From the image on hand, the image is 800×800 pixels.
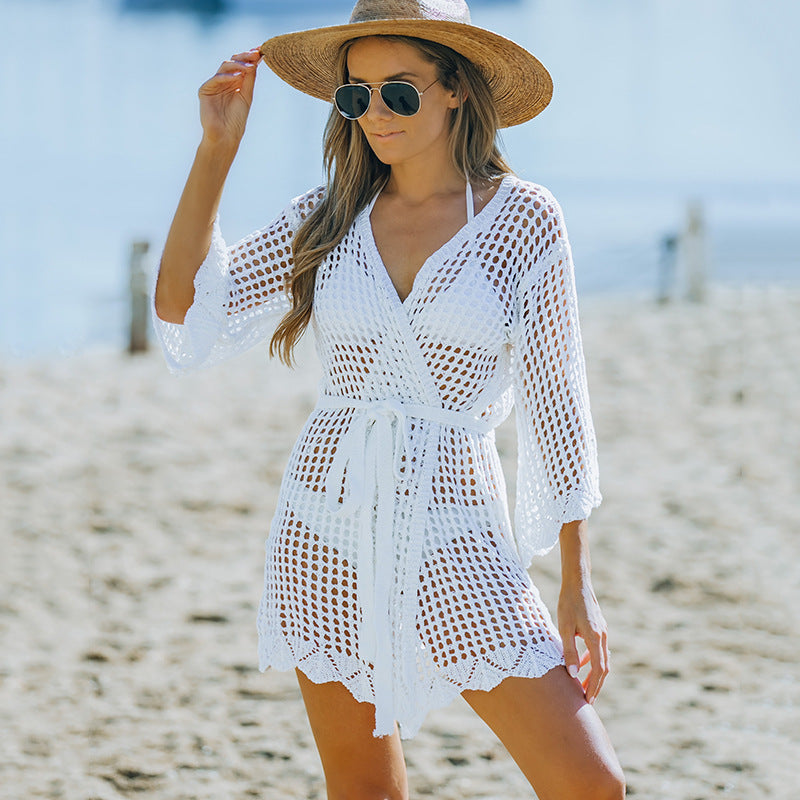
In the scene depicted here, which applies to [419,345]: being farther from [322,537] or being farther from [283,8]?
[283,8]

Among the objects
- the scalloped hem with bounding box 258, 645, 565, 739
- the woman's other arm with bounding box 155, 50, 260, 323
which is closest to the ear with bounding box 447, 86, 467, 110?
the woman's other arm with bounding box 155, 50, 260, 323

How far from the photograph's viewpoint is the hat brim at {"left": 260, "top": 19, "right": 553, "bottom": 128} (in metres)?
2.13

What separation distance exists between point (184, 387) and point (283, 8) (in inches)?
674

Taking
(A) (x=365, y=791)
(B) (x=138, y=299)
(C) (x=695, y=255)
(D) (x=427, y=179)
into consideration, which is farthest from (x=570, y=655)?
(C) (x=695, y=255)

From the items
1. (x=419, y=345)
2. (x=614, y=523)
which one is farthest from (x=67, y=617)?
(x=419, y=345)

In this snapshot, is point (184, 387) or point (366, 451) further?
point (184, 387)

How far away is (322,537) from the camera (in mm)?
2154

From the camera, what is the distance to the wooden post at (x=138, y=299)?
9.71m

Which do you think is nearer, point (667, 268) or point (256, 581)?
point (256, 581)

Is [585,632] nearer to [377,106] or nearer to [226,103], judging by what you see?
[377,106]

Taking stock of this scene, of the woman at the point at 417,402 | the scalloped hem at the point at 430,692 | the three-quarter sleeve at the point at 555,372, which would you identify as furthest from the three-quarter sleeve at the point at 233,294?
the scalloped hem at the point at 430,692

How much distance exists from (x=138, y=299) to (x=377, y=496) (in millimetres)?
8039

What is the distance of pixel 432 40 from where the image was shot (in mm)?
2191

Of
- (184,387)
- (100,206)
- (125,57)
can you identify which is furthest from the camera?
(125,57)
